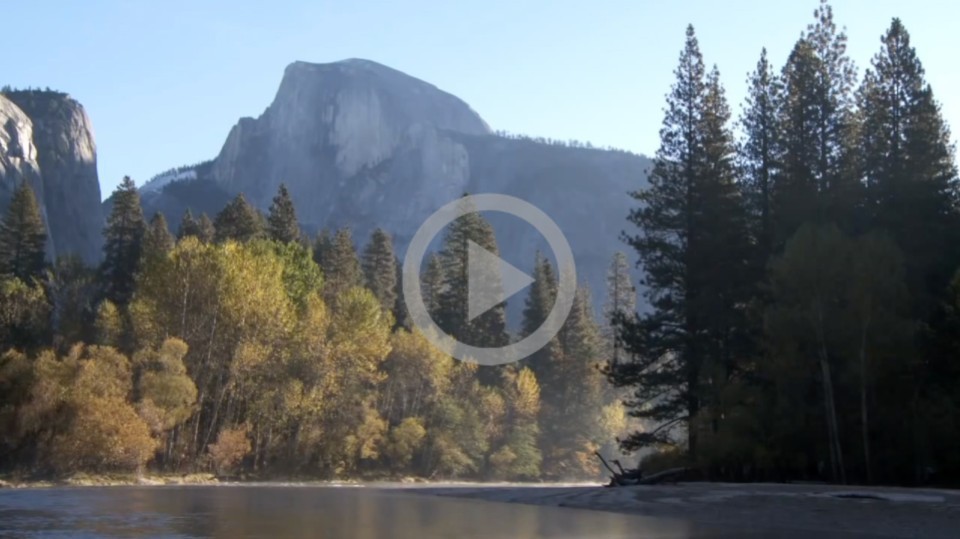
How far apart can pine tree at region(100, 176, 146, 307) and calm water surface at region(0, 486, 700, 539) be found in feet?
133

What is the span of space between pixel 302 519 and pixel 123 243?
5567cm

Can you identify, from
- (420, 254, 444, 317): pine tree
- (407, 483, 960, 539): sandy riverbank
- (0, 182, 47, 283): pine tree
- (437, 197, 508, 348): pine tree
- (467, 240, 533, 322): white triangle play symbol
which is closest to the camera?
(407, 483, 960, 539): sandy riverbank

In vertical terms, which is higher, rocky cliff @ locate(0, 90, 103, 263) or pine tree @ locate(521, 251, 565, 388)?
rocky cliff @ locate(0, 90, 103, 263)

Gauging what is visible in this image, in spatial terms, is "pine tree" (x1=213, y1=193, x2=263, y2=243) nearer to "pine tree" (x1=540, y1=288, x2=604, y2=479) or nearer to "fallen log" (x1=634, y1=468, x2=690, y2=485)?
"pine tree" (x1=540, y1=288, x2=604, y2=479)

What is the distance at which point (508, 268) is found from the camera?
152625 mm

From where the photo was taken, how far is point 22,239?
245 feet

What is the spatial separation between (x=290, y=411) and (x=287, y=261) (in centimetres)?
1225

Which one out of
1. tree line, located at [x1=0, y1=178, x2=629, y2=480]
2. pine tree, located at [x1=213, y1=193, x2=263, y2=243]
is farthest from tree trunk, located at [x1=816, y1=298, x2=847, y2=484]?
pine tree, located at [x1=213, y1=193, x2=263, y2=243]

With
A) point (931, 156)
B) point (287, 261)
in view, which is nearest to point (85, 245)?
point (287, 261)

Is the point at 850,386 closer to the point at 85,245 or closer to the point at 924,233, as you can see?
the point at 924,233

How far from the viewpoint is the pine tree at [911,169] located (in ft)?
125

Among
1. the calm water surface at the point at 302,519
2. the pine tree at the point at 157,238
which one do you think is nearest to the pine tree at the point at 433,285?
the pine tree at the point at 157,238

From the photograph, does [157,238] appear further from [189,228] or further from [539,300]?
[539,300]

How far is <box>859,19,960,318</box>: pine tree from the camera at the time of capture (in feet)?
125
